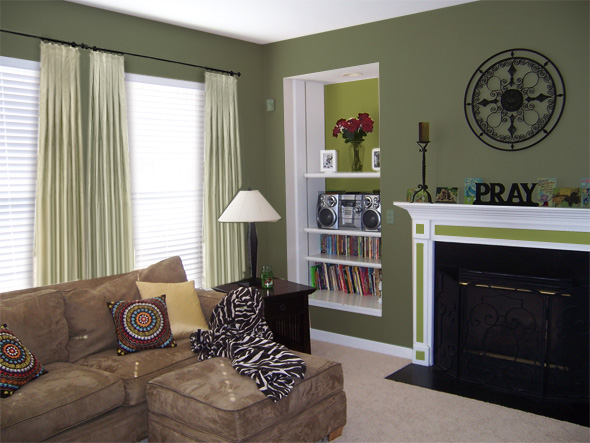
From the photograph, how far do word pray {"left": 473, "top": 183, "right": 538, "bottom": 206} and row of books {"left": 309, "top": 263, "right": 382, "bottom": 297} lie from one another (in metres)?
1.35

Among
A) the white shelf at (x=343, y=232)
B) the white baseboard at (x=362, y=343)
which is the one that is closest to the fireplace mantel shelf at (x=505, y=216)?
the white shelf at (x=343, y=232)

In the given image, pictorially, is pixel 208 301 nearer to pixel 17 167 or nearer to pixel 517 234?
pixel 17 167

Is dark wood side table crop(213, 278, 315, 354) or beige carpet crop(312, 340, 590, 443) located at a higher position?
dark wood side table crop(213, 278, 315, 354)

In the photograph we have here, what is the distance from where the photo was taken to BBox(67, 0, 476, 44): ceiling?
13.2ft

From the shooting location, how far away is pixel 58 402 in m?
2.82

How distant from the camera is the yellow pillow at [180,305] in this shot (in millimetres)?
3787

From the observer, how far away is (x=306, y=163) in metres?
5.40

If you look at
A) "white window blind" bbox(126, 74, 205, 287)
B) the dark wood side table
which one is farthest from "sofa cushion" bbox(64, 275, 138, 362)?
the dark wood side table

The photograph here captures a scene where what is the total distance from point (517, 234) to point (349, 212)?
1.64 m

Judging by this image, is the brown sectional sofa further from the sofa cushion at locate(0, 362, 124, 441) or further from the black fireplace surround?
the black fireplace surround

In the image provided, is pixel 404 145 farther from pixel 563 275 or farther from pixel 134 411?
pixel 134 411

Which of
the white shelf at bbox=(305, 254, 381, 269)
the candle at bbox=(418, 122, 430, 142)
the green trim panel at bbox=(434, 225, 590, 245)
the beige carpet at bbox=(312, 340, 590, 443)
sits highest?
the candle at bbox=(418, 122, 430, 142)

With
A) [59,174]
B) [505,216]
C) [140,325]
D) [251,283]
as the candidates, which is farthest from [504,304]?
[59,174]

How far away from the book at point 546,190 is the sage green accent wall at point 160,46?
235cm
